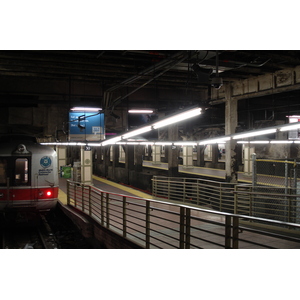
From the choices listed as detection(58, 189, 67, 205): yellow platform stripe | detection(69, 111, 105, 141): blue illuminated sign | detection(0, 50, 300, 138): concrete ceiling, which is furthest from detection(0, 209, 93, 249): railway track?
detection(0, 50, 300, 138): concrete ceiling

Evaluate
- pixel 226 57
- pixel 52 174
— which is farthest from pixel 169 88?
pixel 52 174

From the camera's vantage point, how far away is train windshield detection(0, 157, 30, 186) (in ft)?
32.2

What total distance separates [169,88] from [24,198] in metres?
7.36

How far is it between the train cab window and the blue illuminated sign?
2.17 meters

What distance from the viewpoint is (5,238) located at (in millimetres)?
10266

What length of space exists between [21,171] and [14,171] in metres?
0.22

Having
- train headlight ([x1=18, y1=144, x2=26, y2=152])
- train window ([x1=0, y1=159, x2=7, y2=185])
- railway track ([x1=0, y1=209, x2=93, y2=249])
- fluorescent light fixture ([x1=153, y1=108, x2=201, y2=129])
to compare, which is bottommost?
railway track ([x1=0, y1=209, x2=93, y2=249])

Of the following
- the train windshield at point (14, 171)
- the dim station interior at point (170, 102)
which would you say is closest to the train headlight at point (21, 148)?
the train windshield at point (14, 171)

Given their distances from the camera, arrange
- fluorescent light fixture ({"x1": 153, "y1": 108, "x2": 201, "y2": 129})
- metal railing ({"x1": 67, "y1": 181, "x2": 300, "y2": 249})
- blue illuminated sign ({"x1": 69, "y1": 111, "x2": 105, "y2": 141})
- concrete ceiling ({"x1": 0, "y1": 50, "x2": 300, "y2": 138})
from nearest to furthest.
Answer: metal railing ({"x1": 67, "y1": 181, "x2": 300, "y2": 249})
fluorescent light fixture ({"x1": 153, "y1": 108, "x2": 201, "y2": 129})
concrete ceiling ({"x1": 0, "y1": 50, "x2": 300, "y2": 138})
blue illuminated sign ({"x1": 69, "y1": 111, "x2": 105, "y2": 141})

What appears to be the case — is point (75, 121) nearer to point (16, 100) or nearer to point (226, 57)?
point (16, 100)

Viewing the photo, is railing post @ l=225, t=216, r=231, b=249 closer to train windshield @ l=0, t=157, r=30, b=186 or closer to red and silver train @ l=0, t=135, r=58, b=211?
red and silver train @ l=0, t=135, r=58, b=211

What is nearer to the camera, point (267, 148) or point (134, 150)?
point (267, 148)

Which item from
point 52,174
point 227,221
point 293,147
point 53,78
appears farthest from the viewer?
point 293,147

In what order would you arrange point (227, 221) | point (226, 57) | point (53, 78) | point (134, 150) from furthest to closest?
point (134, 150)
point (53, 78)
point (226, 57)
point (227, 221)
